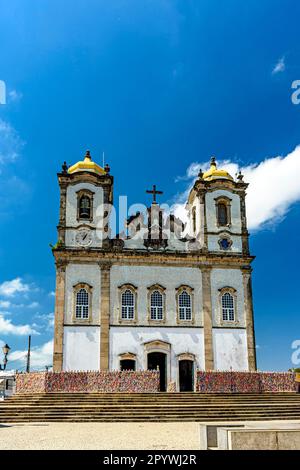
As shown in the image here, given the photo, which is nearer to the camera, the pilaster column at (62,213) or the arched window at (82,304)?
the arched window at (82,304)

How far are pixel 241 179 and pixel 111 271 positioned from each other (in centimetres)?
1085

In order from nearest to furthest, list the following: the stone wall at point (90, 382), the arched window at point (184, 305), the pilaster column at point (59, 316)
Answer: the stone wall at point (90, 382), the pilaster column at point (59, 316), the arched window at point (184, 305)

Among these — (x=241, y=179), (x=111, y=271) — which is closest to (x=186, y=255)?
(x=111, y=271)

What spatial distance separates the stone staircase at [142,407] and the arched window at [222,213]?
12.7 metres

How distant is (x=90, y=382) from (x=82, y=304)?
236 inches

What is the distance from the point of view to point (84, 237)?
3061 centimetres

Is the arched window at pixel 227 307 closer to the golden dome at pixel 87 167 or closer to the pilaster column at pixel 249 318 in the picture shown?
the pilaster column at pixel 249 318

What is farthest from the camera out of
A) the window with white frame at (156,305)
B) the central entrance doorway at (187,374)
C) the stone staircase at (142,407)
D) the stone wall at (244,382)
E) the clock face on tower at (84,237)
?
the clock face on tower at (84,237)

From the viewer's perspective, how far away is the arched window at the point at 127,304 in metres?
29.3

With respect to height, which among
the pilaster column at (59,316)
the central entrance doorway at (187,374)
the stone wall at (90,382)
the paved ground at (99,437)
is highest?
the pilaster column at (59,316)

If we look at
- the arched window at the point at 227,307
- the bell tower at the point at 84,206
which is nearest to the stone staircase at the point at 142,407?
the arched window at the point at 227,307

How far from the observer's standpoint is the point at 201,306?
98.2 ft

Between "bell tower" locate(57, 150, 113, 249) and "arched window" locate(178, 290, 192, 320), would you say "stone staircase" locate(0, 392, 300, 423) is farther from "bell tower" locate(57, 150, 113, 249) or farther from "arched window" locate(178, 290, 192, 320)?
"bell tower" locate(57, 150, 113, 249)

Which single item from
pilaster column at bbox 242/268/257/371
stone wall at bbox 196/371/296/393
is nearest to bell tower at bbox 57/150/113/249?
pilaster column at bbox 242/268/257/371
